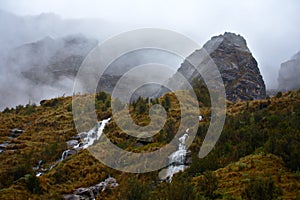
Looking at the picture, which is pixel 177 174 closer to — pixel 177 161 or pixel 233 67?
pixel 177 161

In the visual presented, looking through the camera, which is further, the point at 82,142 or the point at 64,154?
the point at 82,142

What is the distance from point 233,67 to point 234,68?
0.56 metres

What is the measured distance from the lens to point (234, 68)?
101 meters

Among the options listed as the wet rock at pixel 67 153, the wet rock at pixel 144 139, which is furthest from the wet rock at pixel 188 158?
the wet rock at pixel 67 153

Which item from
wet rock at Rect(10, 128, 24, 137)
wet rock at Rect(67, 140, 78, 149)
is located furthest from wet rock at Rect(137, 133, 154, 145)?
wet rock at Rect(10, 128, 24, 137)

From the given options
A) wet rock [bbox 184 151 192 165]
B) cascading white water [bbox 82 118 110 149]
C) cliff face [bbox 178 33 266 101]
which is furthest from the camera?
cliff face [bbox 178 33 266 101]

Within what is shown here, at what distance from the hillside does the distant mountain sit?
1487 inches

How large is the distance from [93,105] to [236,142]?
33.3 metres

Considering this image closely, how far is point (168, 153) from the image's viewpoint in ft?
123

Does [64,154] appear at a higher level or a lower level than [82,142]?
lower

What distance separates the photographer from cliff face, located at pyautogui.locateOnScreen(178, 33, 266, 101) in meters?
93.1

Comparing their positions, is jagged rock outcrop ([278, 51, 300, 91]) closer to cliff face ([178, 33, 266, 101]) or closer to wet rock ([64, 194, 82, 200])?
cliff face ([178, 33, 266, 101])

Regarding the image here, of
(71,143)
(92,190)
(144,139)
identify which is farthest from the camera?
(71,143)

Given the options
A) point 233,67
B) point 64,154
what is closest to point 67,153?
point 64,154
